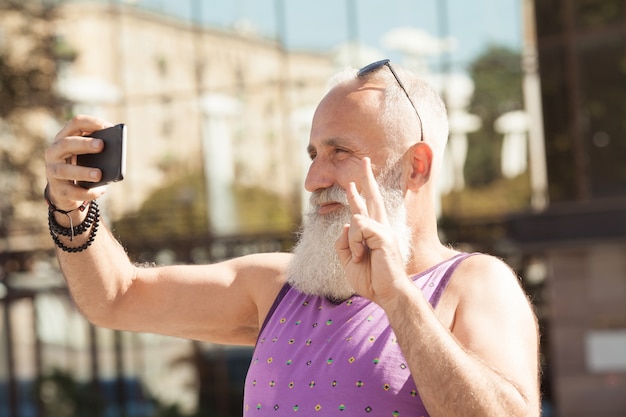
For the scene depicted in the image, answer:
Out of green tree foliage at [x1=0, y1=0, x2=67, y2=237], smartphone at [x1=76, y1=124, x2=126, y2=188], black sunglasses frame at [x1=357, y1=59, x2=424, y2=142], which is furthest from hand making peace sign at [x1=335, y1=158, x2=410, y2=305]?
green tree foliage at [x1=0, y1=0, x2=67, y2=237]

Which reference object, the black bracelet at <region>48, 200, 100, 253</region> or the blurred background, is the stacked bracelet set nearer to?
the black bracelet at <region>48, 200, 100, 253</region>

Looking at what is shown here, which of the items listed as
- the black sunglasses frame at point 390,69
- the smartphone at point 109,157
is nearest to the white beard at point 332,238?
the black sunglasses frame at point 390,69

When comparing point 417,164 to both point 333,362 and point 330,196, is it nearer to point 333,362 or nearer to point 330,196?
point 330,196

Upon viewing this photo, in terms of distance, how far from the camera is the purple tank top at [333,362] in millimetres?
1940

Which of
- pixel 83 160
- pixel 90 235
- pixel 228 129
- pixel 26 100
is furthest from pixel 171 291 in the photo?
pixel 26 100

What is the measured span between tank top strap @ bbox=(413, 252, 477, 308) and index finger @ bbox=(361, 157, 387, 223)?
205 millimetres

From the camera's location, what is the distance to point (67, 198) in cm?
214

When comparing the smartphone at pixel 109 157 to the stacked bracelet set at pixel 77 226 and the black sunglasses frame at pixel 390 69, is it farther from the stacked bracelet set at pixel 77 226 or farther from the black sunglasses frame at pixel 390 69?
the black sunglasses frame at pixel 390 69

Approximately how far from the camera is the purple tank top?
194 centimetres

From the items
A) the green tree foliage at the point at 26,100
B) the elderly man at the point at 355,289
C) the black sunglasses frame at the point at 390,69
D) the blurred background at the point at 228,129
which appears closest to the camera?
the elderly man at the point at 355,289

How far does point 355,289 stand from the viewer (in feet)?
6.23

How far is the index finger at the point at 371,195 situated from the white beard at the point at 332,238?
157 mm

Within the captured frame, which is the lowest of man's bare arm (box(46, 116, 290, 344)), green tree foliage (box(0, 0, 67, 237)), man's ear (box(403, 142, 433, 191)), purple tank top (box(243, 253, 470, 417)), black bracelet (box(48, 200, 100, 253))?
purple tank top (box(243, 253, 470, 417))

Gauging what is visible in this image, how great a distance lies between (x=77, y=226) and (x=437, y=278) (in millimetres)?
746
